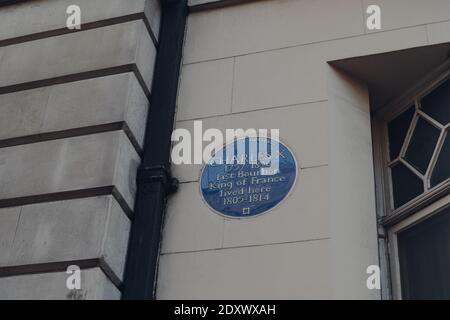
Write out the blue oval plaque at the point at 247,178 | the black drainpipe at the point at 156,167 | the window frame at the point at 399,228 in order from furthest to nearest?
1. the blue oval plaque at the point at 247,178
2. the window frame at the point at 399,228
3. the black drainpipe at the point at 156,167

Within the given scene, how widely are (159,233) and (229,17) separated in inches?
106

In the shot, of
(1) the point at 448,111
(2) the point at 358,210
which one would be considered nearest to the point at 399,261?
(2) the point at 358,210

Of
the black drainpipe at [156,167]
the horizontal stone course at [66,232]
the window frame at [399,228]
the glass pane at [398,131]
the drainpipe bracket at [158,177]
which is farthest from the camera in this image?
the glass pane at [398,131]

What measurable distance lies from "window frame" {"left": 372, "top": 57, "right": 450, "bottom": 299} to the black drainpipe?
6.64ft

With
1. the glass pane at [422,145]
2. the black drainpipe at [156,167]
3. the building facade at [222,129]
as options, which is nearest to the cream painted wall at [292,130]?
the building facade at [222,129]

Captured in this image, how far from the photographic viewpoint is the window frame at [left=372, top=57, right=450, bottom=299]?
7.42 m

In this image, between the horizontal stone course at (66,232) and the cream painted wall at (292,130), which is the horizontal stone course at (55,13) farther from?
the horizontal stone course at (66,232)

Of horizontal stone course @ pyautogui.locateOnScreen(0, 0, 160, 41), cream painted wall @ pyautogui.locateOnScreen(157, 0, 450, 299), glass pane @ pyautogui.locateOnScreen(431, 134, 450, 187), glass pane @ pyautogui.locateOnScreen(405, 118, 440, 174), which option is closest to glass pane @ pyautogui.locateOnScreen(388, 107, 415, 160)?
glass pane @ pyautogui.locateOnScreen(405, 118, 440, 174)

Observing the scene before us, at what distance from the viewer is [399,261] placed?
7.52m

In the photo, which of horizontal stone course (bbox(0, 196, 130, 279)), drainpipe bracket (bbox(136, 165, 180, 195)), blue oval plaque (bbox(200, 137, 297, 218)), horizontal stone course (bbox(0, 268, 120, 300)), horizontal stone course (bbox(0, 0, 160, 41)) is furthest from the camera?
horizontal stone course (bbox(0, 0, 160, 41))

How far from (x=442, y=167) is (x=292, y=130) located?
1.42m

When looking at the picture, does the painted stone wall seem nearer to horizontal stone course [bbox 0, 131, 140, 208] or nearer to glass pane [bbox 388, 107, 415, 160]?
horizontal stone course [bbox 0, 131, 140, 208]

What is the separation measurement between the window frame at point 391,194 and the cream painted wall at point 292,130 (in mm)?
202

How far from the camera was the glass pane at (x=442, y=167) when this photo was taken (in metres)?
7.55
